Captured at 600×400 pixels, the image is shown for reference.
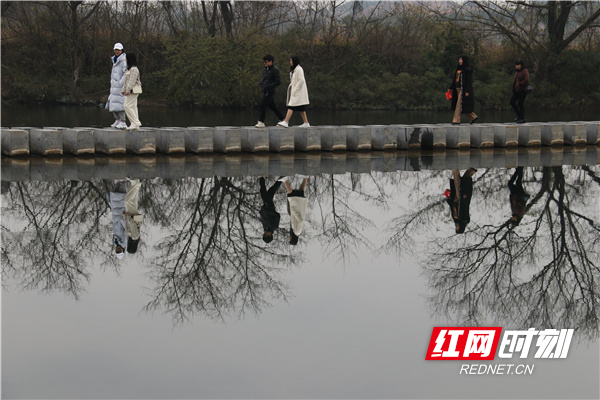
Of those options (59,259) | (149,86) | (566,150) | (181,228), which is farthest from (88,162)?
(149,86)

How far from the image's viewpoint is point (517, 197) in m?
13.1

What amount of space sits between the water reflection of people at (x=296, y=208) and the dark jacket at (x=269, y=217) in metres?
0.19

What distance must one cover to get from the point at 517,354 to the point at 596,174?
993 cm

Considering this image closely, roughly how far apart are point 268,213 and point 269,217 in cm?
24

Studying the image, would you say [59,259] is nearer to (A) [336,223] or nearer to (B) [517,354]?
(A) [336,223]

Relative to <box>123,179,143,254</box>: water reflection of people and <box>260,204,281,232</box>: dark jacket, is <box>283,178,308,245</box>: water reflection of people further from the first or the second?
<box>123,179,143,254</box>: water reflection of people

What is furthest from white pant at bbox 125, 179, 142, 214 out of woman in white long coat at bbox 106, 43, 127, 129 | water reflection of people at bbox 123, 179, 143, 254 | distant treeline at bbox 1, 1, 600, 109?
distant treeline at bbox 1, 1, 600, 109

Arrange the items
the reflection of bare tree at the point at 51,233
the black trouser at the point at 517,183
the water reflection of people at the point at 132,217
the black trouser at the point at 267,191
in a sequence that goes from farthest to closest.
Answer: the black trouser at the point at 517,183
the black trouser at the point at 267,191
the water reflection of people at the point at 132,217
the reflection of bare tree at the point at 51,233

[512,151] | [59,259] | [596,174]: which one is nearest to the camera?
[59,259]

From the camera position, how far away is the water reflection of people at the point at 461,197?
11.5m

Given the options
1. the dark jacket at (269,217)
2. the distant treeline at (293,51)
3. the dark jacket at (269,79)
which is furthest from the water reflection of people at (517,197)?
the distant treeline at (293,51)

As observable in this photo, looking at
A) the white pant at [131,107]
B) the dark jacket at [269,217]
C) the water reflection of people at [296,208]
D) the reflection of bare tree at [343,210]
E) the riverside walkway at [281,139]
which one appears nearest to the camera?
the reflection of bare tree at [343,210]

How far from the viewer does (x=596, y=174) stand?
52.0 ft

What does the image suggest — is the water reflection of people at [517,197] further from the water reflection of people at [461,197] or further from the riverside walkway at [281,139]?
the riverside walkway at [281,139]
